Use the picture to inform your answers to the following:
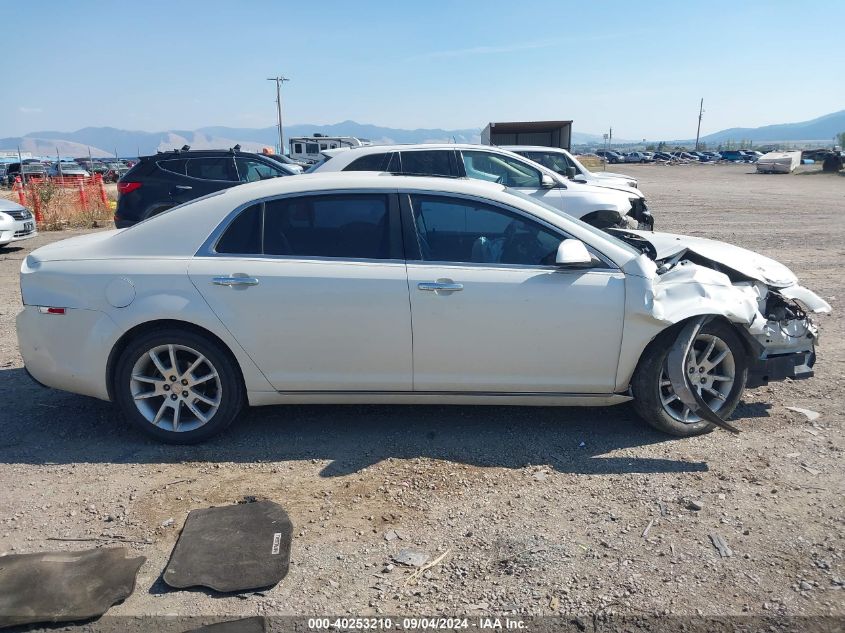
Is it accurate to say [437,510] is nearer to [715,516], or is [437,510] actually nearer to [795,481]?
[715,516]

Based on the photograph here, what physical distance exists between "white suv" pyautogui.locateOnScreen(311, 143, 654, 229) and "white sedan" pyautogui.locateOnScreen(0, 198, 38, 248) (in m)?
6.75

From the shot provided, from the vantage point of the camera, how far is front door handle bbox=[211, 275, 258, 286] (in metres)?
4.15

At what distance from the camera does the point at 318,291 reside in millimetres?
4133

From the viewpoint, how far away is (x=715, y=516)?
3463 mm

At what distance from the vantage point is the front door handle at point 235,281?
4148 mm

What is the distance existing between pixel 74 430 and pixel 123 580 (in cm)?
195

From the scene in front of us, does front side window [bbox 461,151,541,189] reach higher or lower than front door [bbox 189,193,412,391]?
higher

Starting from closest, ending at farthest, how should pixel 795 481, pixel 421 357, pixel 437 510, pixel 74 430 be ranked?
pixel 437 510 < pixel 795 481 < pixel 421 357 < pixel 74 430

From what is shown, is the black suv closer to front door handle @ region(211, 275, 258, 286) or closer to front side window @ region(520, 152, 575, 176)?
front side window @ region(520, 152, 575, 176)

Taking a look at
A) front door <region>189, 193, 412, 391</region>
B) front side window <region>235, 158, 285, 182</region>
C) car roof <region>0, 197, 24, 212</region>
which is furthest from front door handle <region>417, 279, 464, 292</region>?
car roof <region>0, 197, 24, 212</region>

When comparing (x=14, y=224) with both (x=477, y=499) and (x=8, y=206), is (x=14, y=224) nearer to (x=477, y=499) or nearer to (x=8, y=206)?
(x=8, y=206)

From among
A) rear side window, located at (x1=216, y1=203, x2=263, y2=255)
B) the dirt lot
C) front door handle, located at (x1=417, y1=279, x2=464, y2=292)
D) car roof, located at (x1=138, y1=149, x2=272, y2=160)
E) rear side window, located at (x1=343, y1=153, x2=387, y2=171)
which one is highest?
car roof, located at (x1=138, y1=149, x2=272, y2=160)

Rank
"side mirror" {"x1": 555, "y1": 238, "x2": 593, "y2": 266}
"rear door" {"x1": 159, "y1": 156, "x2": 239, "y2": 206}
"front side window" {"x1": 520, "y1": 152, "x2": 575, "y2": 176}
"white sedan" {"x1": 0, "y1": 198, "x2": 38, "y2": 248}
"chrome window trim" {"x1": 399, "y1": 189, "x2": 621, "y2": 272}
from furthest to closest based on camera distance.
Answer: "front side window" {"x1": 520, "y1": 152, "x2": 575, "y2": 176}
"white sedan" {"x1": 0, "y1": 198, "x2": 38, "y2": 248}
"rear door" {"x1": 159, "y1": 156, "x2": 239, "y2": 206}
"chrome window trim" {"x1": 399, "y1": 189, "x2": 621, "y2": 272}
"side mirror" {"x1": 555, "y1": 238, "x2": 593, "y2": 266}

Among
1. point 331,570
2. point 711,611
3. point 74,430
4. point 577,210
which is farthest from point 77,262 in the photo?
point 577,210
